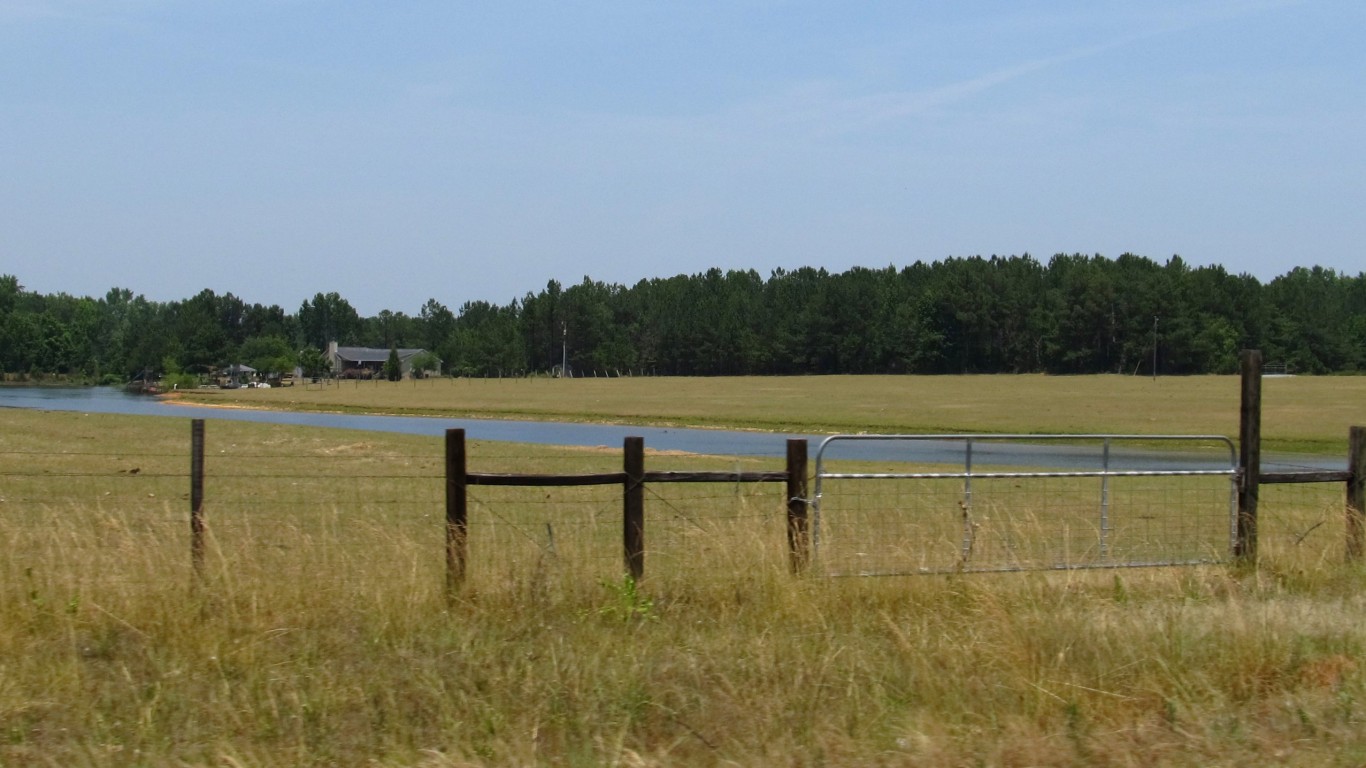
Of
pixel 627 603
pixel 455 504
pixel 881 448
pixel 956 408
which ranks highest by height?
pixel 455 504

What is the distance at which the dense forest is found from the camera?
5763 inches

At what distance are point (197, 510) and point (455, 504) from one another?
2.00 metres

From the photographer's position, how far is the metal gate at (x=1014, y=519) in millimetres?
10961

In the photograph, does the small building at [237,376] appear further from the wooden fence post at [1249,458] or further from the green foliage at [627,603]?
the green foliage at [627,603]

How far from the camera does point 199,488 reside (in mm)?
10055

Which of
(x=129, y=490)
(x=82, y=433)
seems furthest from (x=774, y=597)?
(x=82, y=433)

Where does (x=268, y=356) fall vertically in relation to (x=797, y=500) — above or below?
above

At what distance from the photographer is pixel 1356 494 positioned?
41.4ft

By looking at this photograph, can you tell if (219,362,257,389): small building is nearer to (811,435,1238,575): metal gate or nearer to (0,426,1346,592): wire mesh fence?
(0,426,1346,592): wire mesh fence

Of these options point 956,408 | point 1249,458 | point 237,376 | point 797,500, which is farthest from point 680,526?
point 237,376

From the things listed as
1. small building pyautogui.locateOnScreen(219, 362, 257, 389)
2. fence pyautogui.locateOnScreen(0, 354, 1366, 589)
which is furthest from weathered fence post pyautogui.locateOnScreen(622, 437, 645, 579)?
small building pyautogui.locateOnScreen(219, 362, 257, 389)

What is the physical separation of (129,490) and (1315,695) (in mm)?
17487

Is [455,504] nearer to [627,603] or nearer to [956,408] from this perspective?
[627,603]

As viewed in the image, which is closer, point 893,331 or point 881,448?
point 881,448
